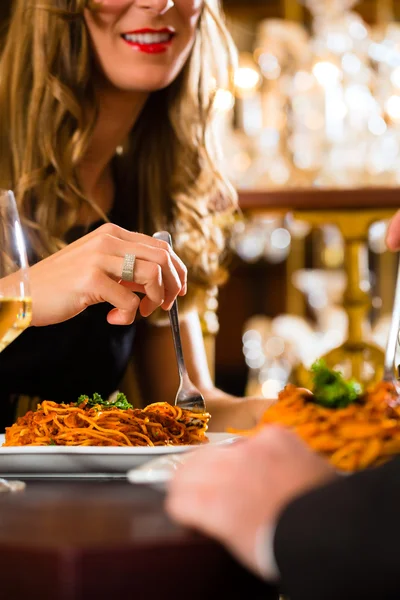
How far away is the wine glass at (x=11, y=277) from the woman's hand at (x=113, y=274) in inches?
7.8

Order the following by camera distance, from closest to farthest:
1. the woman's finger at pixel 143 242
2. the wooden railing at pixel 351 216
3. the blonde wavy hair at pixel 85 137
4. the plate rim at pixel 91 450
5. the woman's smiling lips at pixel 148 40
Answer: the plate rim at pixel 91 450 < the woman's finger at pixel 143 242 < the woman's smiling lips at pixel 148 40 < the blonde wavy hair at pixel 85 137 < the wooden railing at pixel 351 216

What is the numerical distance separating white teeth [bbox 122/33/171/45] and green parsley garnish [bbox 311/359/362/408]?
1.06 metres

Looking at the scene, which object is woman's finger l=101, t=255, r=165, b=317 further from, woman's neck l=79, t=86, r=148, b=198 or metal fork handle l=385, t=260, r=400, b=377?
woman's neck l=79, t=86, r=148, b=198

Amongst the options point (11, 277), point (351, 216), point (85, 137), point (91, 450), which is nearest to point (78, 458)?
point (91, 450)

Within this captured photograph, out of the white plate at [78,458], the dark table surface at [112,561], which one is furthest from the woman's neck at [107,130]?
the dark table surface at [112,561]

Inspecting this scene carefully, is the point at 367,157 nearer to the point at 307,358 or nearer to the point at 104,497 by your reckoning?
the point at 307,358

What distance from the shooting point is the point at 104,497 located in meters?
0.68

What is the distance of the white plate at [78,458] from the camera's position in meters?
0.80

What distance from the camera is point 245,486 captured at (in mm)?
530

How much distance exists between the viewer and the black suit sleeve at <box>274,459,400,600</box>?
1.59 feet

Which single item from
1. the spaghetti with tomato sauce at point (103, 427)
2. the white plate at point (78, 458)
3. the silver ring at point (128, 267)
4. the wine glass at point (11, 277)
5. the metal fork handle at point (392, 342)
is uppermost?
the wine glass at point (11, 277)

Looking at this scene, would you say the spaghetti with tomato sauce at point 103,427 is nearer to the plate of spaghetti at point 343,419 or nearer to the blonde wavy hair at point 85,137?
the plate of spaghetti at point 343,419

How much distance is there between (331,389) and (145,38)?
3.63 ft

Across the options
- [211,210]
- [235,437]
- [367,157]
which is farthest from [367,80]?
[235,437]
